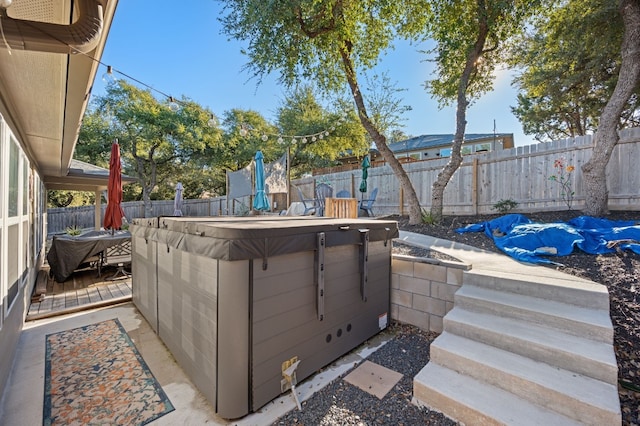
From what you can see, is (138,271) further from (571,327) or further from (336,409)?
(571,327)

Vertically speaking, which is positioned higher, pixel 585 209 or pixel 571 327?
pixel 585 209

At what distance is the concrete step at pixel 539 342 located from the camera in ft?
5.60

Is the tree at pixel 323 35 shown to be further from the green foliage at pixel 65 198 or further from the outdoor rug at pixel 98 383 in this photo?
the green foliage at pixel 65 198

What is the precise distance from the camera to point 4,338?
2.02 metres

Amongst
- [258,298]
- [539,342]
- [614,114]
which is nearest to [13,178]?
[258,298]

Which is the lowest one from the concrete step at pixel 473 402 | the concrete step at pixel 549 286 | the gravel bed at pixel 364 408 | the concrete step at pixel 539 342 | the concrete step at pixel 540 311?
the gravel bed at pixel 364 408

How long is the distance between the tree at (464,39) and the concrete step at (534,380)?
415cm

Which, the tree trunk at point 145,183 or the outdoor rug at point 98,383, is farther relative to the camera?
the tree trunk at point 145,183

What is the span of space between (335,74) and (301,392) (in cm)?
644

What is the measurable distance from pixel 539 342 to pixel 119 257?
6.44 m

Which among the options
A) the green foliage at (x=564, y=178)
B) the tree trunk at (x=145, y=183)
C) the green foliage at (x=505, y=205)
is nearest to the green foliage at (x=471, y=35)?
the green foliage at (x=564, y=178)

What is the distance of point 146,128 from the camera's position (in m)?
13.5

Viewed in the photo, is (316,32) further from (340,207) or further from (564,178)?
(564,178)

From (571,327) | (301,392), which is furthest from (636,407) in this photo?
(301,392)
